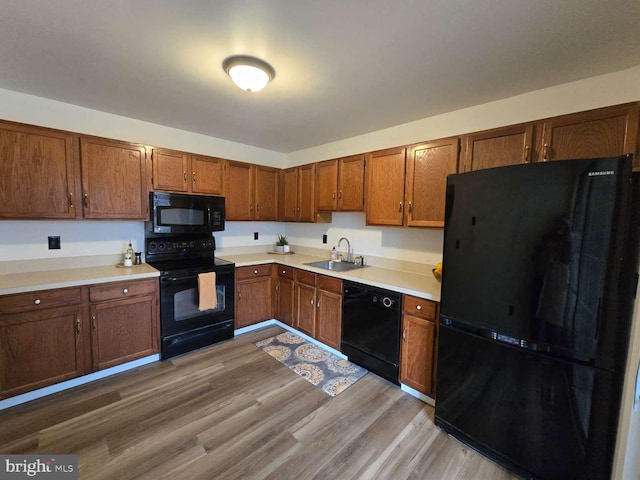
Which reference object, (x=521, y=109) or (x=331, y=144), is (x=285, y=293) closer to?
(x=331, y=144)

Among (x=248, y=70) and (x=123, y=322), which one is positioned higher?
(x=248, y=70)

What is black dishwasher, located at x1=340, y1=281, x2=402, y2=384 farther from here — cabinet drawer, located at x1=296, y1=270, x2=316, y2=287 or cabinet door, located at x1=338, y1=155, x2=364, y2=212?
cabinet door, located at x1=338, y1=155, x2=364, y2=212

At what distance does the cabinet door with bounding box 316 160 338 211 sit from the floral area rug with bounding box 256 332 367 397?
63.4 inches

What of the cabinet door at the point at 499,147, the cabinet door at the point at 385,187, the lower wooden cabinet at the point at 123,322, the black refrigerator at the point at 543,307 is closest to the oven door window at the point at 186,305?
the lower wooden cabinet at the point at 123,322

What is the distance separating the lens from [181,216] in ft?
9.53

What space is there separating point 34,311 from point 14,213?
2.64 feet

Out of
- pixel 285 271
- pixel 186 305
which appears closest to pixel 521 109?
pixel 285 271

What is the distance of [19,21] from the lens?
138 centimetres

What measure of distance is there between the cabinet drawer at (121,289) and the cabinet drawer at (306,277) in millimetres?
1442

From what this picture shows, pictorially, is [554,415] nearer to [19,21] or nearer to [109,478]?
[109,478]

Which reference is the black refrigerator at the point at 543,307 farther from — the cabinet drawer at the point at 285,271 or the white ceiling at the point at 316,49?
the cabinet drawer at the point at 285,271

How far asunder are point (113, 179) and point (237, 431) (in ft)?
8.01

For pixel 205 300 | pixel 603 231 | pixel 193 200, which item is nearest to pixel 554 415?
pixel 603 231

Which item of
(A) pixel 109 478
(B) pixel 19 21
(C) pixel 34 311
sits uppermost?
(B) pixel 19 21
